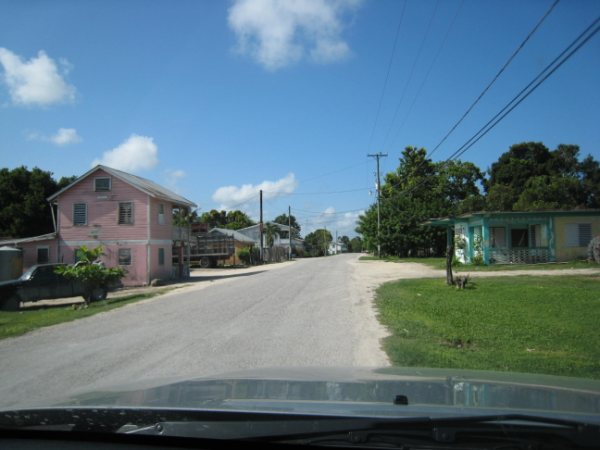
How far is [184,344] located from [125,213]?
23748 millimetres

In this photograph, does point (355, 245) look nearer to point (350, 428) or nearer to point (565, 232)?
point (565, 232)

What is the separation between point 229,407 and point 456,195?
70949mm

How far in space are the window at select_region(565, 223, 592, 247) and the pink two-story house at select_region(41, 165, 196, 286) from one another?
2618 centimetres

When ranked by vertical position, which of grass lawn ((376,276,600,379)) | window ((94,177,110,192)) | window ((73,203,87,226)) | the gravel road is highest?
window ((94,177,110,192))

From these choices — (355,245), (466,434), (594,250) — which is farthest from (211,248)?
(355,245)

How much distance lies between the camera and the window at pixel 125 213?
31.8 meters

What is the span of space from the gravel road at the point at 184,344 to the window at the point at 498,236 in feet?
73.8

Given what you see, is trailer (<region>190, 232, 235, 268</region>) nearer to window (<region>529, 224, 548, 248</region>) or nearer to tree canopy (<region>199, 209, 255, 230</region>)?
window (<region>529, 224, 548, 248</region>)

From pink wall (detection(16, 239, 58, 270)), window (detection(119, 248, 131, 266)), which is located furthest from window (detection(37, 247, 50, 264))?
window (detection(119, 248, 131, 266))

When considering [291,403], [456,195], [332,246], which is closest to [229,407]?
[291,403]

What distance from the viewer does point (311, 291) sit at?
20594mm

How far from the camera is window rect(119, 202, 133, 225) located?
31797 mm

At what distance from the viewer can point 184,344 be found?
994 centimetres

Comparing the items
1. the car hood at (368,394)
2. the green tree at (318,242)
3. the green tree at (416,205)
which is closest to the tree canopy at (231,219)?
the green tree at (318,242)
